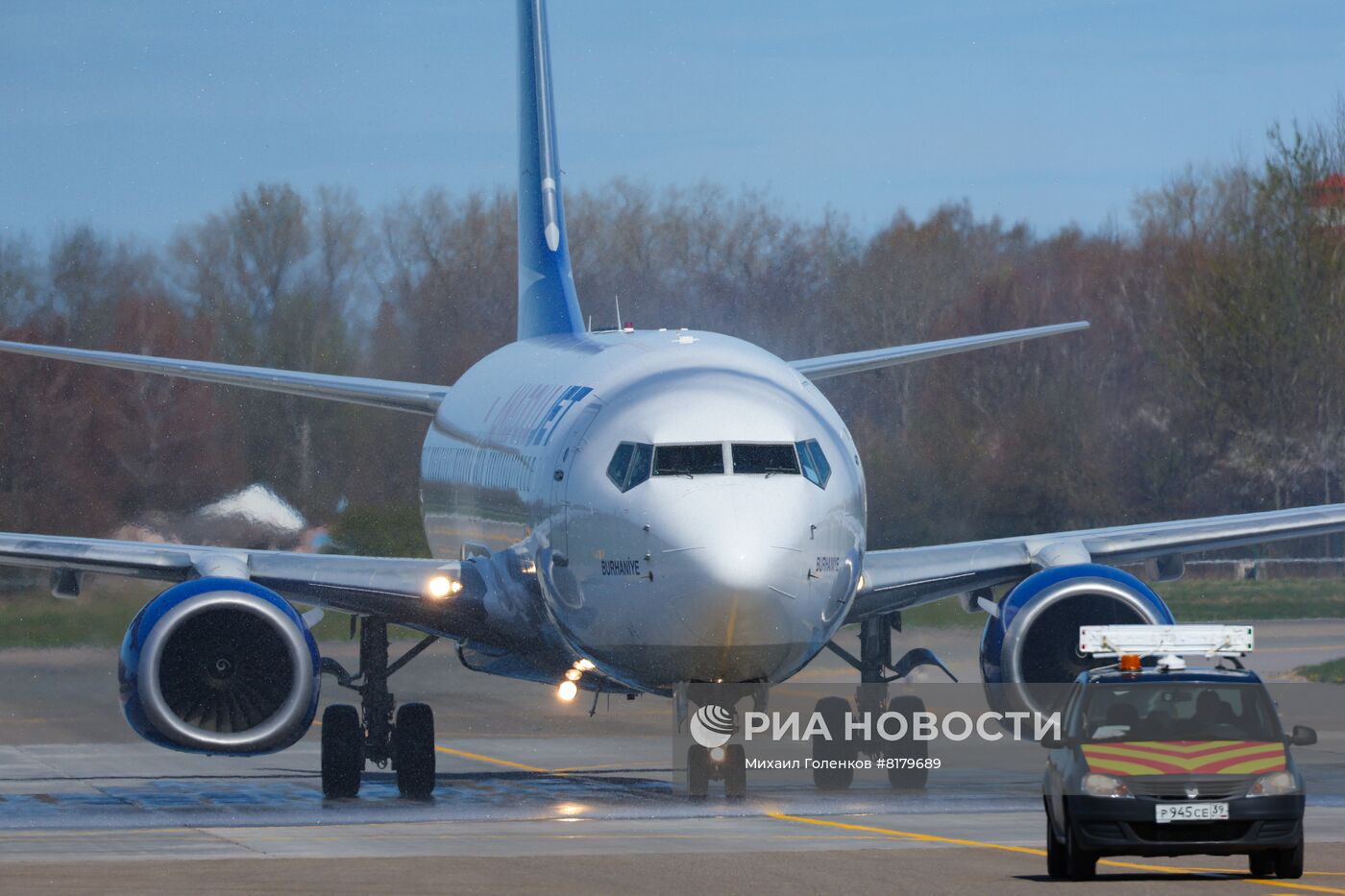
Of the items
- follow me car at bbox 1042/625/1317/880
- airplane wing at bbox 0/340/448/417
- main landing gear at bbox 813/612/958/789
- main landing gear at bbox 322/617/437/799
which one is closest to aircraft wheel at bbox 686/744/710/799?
main landing gear at bbox 813/612/958/789

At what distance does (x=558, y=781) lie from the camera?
25531 mm

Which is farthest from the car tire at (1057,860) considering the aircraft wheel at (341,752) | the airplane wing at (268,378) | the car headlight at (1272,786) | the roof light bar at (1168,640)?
the airplane wing at (268,378)

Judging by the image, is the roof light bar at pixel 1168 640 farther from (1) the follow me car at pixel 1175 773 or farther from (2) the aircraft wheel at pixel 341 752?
(2) the aircraft wheel at pixel 341 752

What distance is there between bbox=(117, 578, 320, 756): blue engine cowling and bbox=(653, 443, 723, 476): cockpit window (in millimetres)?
4095

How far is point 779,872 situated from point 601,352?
8.31 metres

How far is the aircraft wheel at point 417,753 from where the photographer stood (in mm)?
24031

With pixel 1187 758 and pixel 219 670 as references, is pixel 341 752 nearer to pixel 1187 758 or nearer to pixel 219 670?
pixel 219 670

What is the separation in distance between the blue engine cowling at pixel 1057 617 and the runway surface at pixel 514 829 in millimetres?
1195

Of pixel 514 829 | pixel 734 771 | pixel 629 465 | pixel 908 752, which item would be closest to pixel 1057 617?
pixel 908 752

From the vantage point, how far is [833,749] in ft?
82.2

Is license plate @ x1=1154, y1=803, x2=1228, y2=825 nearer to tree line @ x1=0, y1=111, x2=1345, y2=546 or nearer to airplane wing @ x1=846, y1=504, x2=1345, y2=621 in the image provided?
airplane wing @ x1=846, y1=504, x2=1345, y2=621

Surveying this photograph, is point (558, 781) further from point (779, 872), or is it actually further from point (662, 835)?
point (779, 872)

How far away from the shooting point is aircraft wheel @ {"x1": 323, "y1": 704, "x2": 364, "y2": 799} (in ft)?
78.2

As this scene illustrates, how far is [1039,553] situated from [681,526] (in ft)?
20.9
